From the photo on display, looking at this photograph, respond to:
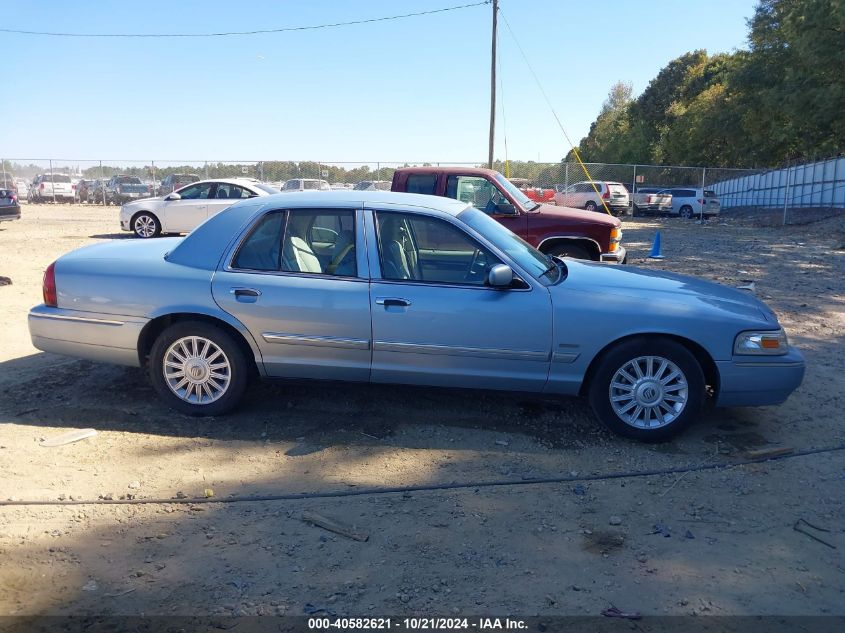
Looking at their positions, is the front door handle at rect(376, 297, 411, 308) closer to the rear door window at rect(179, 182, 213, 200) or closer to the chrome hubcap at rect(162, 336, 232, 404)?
the chrome hubcap at rect(162, 336, 232, 404)

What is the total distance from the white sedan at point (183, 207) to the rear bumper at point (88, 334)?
38.1ft

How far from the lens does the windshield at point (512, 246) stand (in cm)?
475

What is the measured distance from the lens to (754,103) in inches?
1527

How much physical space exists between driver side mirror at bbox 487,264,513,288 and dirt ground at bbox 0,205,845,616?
975 mm

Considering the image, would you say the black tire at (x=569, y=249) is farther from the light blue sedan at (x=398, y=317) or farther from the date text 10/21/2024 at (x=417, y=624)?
the date text 10/21/2024 at (x=417, y=624)

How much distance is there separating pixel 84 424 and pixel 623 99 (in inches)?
3524

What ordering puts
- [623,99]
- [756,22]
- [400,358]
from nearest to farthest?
[400,358], [756,22], [623,99]

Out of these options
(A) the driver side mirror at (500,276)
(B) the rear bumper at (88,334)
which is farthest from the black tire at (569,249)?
(B) the rear bumper at (88,334)

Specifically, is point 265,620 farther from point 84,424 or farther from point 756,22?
point 756,22

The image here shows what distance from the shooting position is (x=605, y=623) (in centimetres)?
281

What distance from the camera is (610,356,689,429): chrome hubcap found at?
448 cm

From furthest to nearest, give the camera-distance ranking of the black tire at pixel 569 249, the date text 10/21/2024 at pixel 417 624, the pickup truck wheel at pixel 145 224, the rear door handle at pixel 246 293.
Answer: the pickup truck wheel at pixel 145 224
the black tire at pixel 569 249
the rear door handle at pixel 246 293
the date text 10/21/2024 at pixel 417 624

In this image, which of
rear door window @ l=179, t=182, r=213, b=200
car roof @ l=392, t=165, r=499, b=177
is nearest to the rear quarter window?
car roof @ l=392, t=165, r=499, b=177

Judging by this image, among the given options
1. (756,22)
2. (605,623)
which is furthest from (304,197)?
(756,22)
